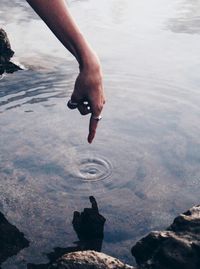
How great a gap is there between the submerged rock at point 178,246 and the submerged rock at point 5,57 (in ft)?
14.9

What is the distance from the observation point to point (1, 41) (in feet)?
20.7

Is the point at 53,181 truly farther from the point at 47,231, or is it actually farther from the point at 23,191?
the point at 47,231

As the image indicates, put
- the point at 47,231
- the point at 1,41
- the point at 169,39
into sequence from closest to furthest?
1. the point at 47,231
2. the point at 1,41
3. the point at 169,39

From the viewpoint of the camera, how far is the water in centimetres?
321

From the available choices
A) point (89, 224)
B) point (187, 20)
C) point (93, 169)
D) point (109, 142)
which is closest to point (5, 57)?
point (109, 142)

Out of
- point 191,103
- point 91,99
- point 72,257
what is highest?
point 91,99

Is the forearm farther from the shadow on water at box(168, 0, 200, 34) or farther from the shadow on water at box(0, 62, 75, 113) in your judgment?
the shadow on water at box(168, 0, 200, 34)

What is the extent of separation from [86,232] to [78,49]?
1.63 meters

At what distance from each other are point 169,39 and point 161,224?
511 cm

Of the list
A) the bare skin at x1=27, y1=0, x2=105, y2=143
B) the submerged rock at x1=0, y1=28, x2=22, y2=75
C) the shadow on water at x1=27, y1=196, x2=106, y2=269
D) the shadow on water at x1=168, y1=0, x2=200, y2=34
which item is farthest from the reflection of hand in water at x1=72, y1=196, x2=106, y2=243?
the shadow on water at x1=168, y1=0, x2=200, y2=34

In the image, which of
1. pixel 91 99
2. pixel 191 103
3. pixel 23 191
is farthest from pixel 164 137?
pixel 91 99

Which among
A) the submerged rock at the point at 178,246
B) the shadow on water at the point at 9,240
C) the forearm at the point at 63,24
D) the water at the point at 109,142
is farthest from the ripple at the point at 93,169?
the forearm at the point at 63,24

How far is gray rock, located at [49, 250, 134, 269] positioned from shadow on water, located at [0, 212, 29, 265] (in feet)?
1.85

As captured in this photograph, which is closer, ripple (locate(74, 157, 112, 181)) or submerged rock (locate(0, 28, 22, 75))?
ripple (locate(74, 157, 112, 181))
